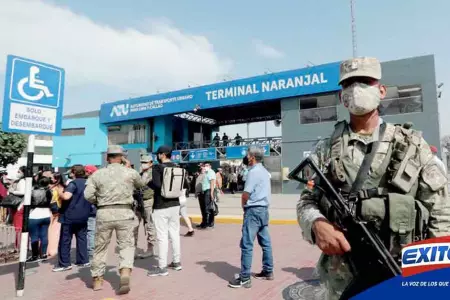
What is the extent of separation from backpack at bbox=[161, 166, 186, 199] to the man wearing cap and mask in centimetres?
334

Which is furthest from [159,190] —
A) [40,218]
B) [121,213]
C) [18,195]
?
[18,195]

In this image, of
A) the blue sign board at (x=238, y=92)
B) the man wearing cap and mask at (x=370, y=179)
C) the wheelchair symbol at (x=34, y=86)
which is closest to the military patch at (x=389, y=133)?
the man wearing cap and mask at (x=370, y=179)

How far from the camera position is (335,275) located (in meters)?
1.71

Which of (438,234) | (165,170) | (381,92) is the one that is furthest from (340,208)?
(165,170)

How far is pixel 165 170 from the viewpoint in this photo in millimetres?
5059

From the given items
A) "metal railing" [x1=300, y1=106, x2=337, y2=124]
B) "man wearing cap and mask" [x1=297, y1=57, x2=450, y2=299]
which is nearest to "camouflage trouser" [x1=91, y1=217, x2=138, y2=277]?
"man wearing cap and mask" [x1=297, y1=57, x2=450, y2=299]

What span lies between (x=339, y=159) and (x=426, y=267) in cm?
76

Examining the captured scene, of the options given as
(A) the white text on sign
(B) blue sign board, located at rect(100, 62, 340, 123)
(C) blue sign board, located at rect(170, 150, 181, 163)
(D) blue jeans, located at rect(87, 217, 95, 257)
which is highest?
(B) blue sign board, located at rect(100, 62, 340, 123)

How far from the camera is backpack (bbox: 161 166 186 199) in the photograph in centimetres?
493

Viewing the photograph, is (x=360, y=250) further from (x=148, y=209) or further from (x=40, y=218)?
(x=40, y=218)

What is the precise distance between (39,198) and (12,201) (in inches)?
34.7

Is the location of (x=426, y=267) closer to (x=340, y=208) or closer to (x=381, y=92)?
(x=340, y=208)

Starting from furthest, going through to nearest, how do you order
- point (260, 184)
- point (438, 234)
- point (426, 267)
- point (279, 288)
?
point (260, 184) < point (279, 288) < point (438, 234) < point (426, 267)

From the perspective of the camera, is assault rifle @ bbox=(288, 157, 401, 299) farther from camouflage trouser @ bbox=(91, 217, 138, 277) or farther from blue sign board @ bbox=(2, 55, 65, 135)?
blue sign board @ bbox=(2, 55, 65, 135)
